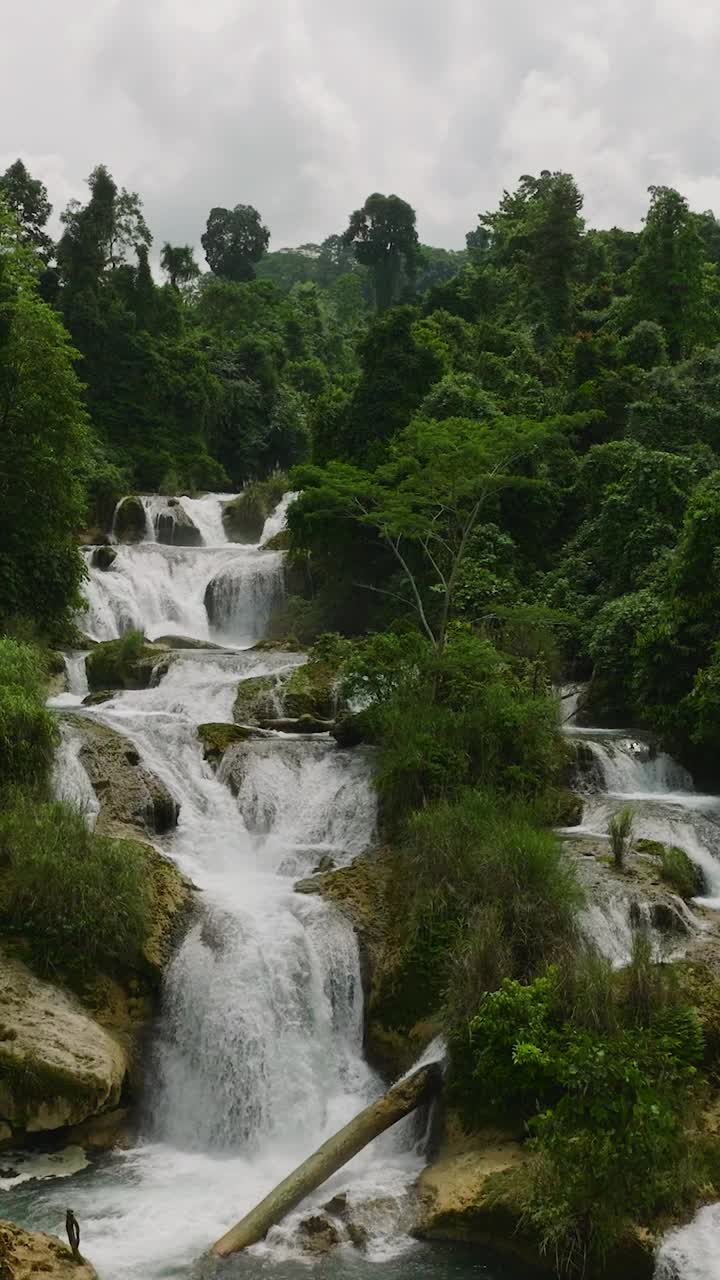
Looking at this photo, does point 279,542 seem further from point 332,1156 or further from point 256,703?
point 332,1156

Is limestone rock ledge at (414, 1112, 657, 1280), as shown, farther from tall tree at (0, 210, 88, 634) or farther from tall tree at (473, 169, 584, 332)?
tall tree at (473, 169, 584, 332)

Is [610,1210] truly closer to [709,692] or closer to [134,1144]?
[134,1144]

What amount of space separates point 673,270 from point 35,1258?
32.7 meters

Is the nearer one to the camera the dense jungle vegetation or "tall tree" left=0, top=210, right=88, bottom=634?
the dense jungle vegetation

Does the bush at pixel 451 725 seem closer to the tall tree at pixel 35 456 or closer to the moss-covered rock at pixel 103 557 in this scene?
the tall tree at pixel 35 456

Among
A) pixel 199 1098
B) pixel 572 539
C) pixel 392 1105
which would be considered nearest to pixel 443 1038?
pixel 392 1105

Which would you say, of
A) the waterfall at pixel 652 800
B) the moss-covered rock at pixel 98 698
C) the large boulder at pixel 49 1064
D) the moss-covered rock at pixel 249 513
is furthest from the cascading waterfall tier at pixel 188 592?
the large boulder at pixel 49 1064

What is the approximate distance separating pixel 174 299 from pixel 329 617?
2338cm

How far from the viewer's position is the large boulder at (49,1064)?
8.61 m

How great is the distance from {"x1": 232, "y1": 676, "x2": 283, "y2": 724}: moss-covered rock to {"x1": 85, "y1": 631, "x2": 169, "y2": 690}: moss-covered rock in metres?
2.35

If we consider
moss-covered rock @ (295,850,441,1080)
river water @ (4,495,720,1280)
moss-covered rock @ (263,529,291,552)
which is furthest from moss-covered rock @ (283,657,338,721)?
moss-covered rock @ (263,529,291,552)

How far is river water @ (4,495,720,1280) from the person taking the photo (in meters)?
7.45

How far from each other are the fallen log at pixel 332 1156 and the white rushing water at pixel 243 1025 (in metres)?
0.14

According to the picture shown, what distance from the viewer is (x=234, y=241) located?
220ft
